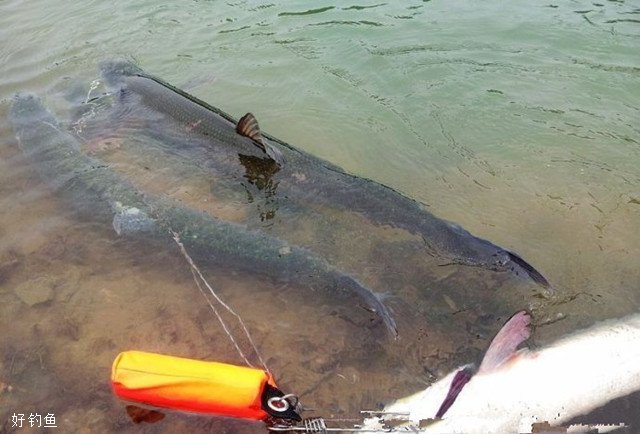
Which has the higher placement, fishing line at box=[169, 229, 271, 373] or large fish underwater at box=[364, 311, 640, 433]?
fishing line at box=[169, 229, 271, 373]

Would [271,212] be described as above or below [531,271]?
above

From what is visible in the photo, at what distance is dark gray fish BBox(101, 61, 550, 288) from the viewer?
4.15 metres

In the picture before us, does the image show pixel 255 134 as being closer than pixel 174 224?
No

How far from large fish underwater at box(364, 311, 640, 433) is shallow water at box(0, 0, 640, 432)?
223 millimetres

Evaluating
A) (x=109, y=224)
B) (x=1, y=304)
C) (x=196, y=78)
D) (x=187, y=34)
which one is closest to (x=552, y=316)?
(x=109, y=224)

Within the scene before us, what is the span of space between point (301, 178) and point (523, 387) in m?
2.92

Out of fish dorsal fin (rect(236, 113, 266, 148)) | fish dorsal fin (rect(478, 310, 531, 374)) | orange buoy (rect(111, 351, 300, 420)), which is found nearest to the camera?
orange buoy (rect(111, 351, 300, 420))

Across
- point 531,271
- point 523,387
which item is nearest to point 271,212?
point 531,271

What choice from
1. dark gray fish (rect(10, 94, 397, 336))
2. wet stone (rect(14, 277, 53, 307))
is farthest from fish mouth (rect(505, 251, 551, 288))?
wet stone (rect(14, 277, 53, 307))

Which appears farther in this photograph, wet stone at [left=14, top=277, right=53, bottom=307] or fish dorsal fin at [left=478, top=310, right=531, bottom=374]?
wet stone at [left=14, top=277, right=53, bottom=307]

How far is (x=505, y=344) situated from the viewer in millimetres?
3387

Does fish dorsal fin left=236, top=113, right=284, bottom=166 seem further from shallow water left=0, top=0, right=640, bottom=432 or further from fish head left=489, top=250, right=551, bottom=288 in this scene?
fish head left=489, top=250, right=551, bottom=288

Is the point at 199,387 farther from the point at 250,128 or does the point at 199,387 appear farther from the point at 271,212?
the point at 250,128

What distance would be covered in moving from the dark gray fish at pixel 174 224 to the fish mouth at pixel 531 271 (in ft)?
→ 3.57
